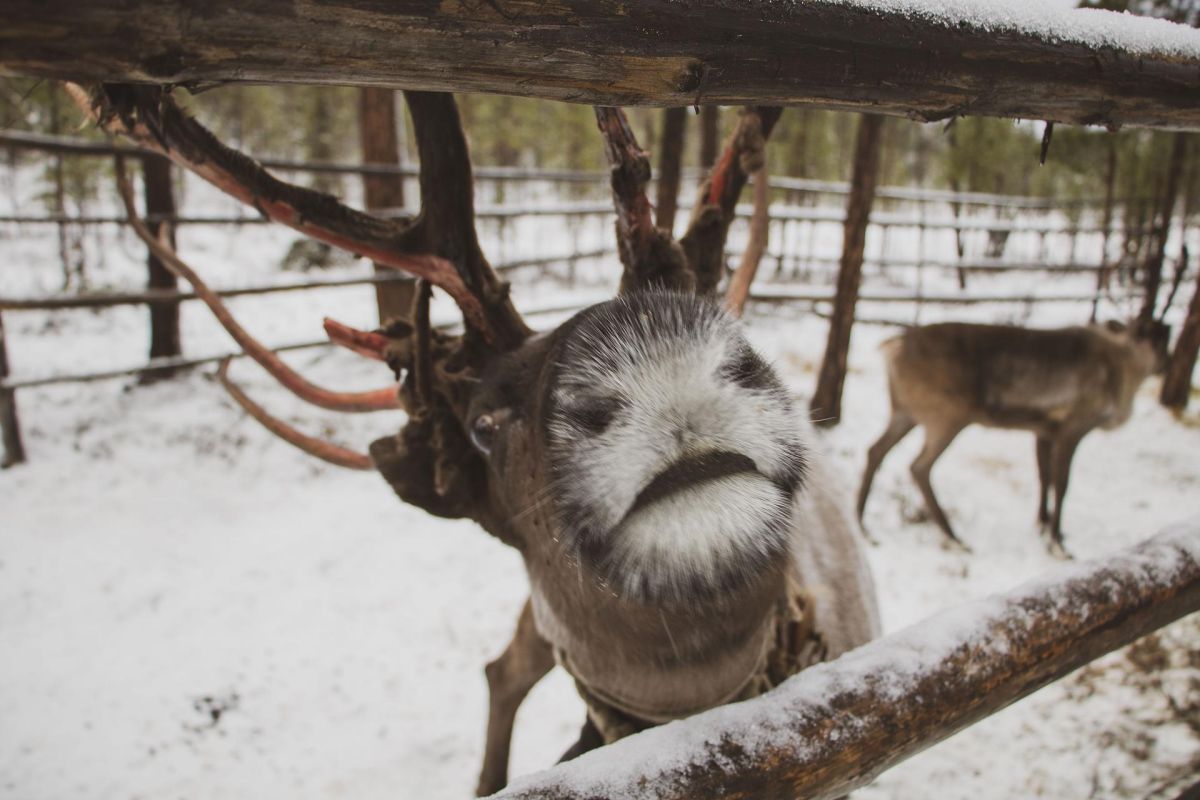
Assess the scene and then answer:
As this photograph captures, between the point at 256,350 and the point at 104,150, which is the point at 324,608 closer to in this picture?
the point at 256,350

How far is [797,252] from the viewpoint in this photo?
10.9 metres

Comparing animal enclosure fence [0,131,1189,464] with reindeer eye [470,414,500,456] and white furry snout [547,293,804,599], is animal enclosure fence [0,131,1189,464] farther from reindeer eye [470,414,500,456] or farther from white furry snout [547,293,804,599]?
white furry snout [547,293,804,599]

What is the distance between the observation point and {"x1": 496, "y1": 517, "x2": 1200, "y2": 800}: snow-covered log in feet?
3.23

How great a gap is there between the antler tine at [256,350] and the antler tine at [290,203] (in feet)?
1.43

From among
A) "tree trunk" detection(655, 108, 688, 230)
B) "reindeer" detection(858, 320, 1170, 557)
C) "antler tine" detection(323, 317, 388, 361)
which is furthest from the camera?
"tree trunk" detection(655, 108, 688, 230)

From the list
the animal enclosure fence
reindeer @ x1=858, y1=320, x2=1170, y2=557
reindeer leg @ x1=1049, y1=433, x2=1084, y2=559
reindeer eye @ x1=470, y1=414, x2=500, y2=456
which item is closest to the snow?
reindeer eye @ x1=470, y1=414, x2=500, y2=456

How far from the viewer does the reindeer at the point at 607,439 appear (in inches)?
34.5

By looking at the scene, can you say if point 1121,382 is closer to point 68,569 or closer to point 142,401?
point 68,569

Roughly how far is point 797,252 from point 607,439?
1076 cm

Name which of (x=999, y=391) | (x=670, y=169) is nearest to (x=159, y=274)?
(x=670, y=169)

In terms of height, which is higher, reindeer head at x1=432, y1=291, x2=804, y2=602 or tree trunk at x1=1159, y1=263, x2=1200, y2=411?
reindeer head at x1=432, y1=291, x2=804, y2=602

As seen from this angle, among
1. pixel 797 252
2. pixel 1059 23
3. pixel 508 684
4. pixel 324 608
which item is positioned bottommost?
pixel 324 608

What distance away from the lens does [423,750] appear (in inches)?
109

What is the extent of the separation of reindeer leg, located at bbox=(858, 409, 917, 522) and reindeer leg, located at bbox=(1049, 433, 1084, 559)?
0.97 meters
